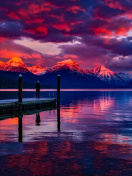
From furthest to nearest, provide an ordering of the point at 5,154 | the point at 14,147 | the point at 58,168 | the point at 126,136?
the point at 126,136 → the point at 14,147 → the point at 5,154 → the point at 58,168

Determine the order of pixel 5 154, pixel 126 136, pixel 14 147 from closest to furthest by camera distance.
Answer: pixel 5 154, pixel 14 147, pixel 126 136

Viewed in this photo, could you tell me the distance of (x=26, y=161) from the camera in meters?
15.4

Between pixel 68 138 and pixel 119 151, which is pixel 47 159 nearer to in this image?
pixel 119 151

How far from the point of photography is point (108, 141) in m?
21.0

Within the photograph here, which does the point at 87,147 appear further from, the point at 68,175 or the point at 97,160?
the point at 68,175

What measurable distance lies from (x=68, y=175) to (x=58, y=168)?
3.63 feet

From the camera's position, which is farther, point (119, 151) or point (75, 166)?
point (119, 151)

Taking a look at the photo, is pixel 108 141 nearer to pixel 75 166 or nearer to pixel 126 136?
pixel 126 136

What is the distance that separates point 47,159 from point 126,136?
9.77m

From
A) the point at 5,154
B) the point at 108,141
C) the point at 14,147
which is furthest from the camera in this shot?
the point at 108,141

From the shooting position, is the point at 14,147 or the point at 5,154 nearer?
the point at 5,154

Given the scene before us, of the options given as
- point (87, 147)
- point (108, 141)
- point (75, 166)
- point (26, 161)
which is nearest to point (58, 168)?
point (75, 166)

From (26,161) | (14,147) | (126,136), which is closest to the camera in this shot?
(26,161)

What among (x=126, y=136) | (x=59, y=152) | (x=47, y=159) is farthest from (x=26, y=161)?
(x=126, y=136)
